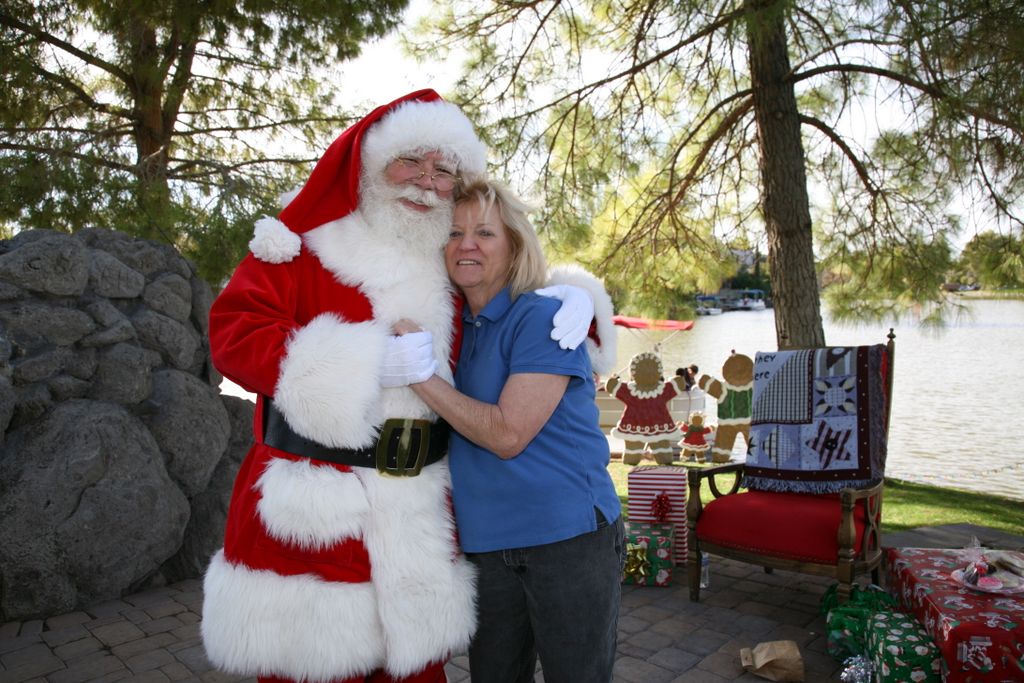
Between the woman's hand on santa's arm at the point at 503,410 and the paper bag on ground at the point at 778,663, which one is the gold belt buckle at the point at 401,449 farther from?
the paper bag on ground at the point at 778,663

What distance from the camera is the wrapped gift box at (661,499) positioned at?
4543mm

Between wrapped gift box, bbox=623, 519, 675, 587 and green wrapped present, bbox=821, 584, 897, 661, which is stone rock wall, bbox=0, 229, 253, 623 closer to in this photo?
wrapped gift box, bbox=623, 519, 675, 587

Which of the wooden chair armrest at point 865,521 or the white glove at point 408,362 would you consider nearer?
the white glove at point 408,362

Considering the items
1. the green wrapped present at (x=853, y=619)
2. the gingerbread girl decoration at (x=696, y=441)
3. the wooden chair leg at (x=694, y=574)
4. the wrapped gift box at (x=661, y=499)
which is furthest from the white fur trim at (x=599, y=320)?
the gingerbread girl decoration at (x=696, y=441)

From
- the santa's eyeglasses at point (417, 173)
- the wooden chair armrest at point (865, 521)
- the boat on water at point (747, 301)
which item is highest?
the boat on water at point (747, 301)

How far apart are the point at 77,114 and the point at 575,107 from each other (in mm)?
3976

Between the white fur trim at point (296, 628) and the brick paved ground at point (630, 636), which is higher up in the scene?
the white fur trim at point (296, 628)

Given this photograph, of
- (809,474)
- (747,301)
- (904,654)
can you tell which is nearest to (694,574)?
(809,474)

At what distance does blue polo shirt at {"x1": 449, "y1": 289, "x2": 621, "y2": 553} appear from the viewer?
5.64 feet

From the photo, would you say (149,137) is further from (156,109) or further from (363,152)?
(363,152)

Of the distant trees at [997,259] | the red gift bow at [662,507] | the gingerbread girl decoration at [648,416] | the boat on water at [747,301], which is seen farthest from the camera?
the boat on water at [747,301]

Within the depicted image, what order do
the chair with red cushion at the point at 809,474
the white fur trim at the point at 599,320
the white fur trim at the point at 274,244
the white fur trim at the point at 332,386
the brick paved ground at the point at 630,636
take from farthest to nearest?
the chair with red cushion at the point at 809,474, the brick paved ground at the point at 630,636, the white fur trim at the point at 599,320, the white fur trim at the point at 274,244, the white fur trim at the point at 332,386

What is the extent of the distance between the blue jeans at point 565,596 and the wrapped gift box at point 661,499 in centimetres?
280

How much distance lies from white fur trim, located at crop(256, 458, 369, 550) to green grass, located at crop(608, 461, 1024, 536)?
345 cm
